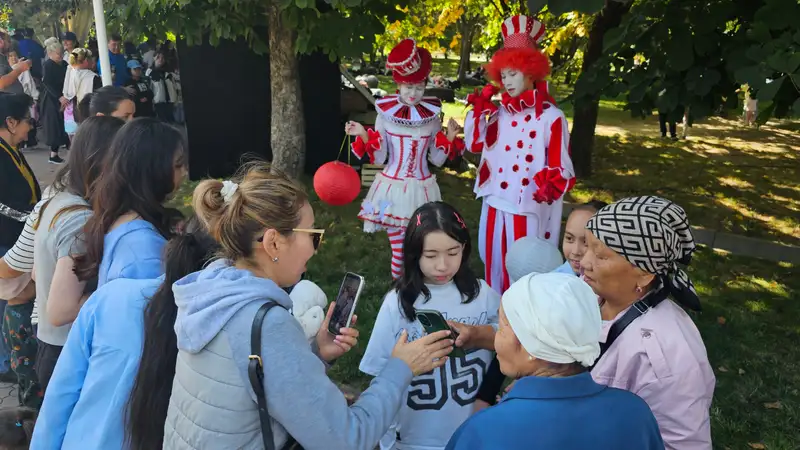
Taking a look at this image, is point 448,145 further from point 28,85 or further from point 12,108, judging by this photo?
point 28,85

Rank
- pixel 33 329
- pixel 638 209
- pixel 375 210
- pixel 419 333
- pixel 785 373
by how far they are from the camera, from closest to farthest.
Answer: pixel 638 209
pixel 419 333
pixel 33 329
pixel 785 373
pixel 375 210

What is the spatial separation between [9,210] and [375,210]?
2.23 m

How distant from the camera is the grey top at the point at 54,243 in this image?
2295 millimetres

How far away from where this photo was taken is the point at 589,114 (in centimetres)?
839

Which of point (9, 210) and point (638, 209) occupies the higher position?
point (638, 209)


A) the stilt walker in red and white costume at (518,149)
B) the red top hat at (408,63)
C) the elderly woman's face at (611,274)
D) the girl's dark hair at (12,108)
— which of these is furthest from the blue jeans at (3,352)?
the elderly woman's face at (611,274)

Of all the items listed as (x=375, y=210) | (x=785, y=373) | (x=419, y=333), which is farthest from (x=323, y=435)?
(x=785, y=373)

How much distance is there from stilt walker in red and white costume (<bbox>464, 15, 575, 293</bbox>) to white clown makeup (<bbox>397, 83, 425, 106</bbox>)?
403mm

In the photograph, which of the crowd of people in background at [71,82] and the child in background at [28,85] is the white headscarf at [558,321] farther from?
the child in background at [28,85]

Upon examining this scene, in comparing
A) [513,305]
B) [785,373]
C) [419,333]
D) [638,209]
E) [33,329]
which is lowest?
[785,373]

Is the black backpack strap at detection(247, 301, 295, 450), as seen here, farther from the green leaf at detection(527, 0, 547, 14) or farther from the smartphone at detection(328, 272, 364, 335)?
the green leaf at detection(527, 0, 547, 14)

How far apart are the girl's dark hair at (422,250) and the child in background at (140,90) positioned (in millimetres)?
7450

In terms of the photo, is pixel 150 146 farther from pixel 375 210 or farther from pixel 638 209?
pixel 375 210

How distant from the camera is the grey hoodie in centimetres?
139
